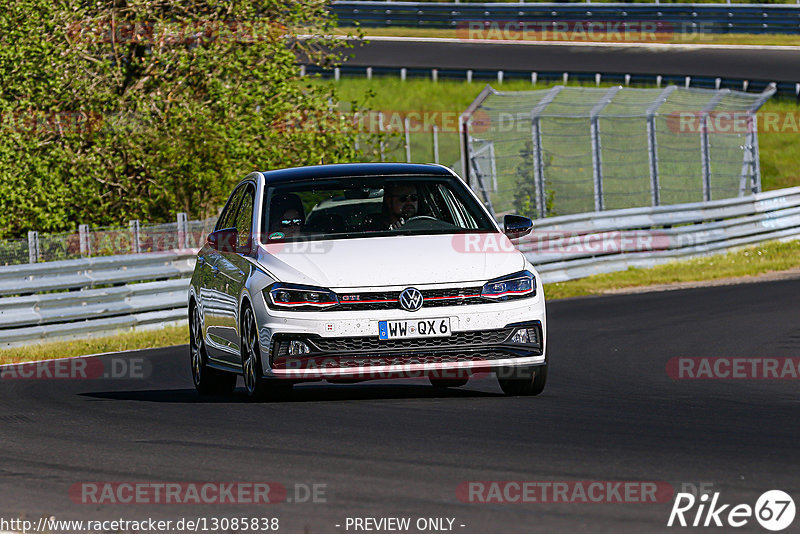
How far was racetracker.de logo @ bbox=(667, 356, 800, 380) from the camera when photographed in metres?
11.8

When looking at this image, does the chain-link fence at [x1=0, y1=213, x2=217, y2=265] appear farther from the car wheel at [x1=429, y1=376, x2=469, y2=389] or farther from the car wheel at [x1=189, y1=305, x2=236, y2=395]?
Result: the car wheel at [x1=429, y1=376, x2=469, y2=389]

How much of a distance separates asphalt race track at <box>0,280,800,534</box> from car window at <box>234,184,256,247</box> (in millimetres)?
1156

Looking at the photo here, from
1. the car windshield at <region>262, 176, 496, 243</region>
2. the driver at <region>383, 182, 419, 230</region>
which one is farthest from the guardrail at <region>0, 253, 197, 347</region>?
the driver at <region>383, 182, 419, 230</region>

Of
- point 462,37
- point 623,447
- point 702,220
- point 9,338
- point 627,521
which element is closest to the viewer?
point 627,521

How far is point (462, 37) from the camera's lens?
51.1 m

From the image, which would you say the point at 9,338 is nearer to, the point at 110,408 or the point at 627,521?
the point at 110,408

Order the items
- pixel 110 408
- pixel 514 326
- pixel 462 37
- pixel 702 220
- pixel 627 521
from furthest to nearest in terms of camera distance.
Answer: pixel 462 37
pixel 702 220
pixel 110 408
pixel 514 326
pixel 627 521

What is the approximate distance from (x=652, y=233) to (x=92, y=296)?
10.5 metres

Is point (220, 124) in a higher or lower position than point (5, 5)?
lower

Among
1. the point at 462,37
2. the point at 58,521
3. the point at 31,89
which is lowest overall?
the point at 462,37

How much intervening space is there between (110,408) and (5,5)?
14.9 metres

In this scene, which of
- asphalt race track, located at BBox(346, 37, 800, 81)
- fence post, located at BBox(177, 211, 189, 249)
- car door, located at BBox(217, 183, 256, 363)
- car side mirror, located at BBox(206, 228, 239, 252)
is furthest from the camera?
asphalt race track, located at BBox(346, 37, 800, 81)

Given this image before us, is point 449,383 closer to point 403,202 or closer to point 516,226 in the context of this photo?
point 516,226

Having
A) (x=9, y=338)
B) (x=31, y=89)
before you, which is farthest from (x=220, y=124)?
(x=9, y=338)
